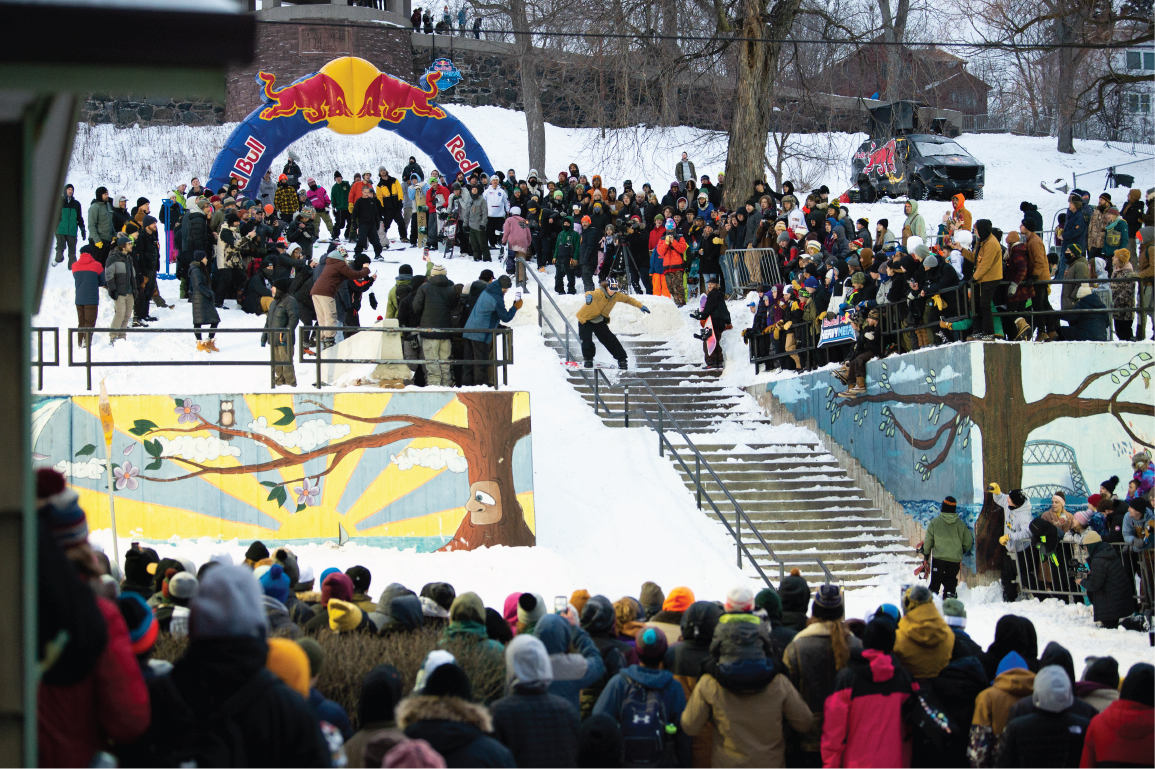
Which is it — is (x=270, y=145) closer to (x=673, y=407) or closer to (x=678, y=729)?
(x=673, y=407)

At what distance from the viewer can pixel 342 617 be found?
6758mm

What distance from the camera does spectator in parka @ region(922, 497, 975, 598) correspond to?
521 inches

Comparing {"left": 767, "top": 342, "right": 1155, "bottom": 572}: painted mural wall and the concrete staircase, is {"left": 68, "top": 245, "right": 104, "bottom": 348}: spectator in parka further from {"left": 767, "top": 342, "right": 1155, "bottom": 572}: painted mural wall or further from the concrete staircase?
{"left": 767, "top": 342, "right": 1155, "bottom": 572}: painted mural wall

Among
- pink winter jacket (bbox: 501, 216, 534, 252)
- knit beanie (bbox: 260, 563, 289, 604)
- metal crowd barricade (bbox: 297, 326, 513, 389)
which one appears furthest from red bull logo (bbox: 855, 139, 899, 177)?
knit beanie (bbox: 260, 563, 289, 604)

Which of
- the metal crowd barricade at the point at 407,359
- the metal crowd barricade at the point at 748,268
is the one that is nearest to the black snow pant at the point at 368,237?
the metal crowd barricade at the point at 748,268

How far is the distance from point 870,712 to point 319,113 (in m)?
19.9

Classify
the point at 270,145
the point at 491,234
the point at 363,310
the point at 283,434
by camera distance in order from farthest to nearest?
the point at 491,234 < the point at 270,145 < the point at 363,310 < the point at 283,434

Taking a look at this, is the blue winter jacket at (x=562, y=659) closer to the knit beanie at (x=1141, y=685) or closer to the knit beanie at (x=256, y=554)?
the knit beanie at (x=1141, y=685)

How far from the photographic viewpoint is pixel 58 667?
3.71 meters

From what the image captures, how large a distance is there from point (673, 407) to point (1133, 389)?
21.3 ft

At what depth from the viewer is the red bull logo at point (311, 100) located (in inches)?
917

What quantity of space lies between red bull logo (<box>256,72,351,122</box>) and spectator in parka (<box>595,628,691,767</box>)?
19.4 m

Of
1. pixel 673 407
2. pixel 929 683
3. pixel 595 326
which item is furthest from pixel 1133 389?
pixel 929 683

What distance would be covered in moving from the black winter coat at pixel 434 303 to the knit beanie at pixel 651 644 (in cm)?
938
